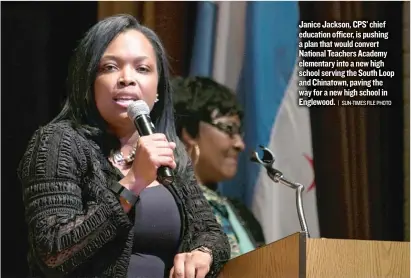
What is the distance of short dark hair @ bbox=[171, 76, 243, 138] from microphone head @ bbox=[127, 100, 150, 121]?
1.04 metres

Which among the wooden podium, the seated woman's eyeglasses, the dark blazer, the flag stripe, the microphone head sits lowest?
the wooden podium

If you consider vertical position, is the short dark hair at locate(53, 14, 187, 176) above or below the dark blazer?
above

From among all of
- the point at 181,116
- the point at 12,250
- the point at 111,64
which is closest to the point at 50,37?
the point at 181,116

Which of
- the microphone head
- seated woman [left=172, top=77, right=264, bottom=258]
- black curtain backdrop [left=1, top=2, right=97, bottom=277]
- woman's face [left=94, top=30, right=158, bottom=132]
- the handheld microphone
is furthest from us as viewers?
seated woman [left=172, top=77, right=264, bottom=258]

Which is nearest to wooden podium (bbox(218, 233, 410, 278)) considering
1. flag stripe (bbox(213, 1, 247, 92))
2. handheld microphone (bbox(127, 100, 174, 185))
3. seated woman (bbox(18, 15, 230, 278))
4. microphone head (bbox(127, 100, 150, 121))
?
seated woman (bbox(18, 15, 230, 278))

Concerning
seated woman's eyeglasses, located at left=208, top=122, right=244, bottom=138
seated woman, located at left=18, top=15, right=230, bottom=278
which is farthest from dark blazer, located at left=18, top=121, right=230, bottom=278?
seated woman's eyeglasses, located at left=208, top=122, right=244, bottom=138

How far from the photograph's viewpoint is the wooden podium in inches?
62.2

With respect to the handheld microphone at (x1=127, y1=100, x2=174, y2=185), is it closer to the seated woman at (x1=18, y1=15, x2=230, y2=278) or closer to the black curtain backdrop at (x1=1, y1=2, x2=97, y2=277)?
the seated woman at (x1=18, y1=15, x2=230, y2=278)

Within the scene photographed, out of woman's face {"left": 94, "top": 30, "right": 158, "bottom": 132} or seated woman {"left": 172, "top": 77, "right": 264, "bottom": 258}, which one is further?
seated woman {"left": 172, "top": 77, "right": 264, "bottom": 258}

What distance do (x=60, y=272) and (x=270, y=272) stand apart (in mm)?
416

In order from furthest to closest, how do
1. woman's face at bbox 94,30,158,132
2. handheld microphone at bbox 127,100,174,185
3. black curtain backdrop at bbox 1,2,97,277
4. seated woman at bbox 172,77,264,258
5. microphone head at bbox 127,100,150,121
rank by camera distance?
1. seated woman at bbox 172,77,264,258
2. black curtain backdrop at bbox 1,2,97,277
3. woman's face at bbox 94,30,158,132
4. microphone head at bbox 127,100,150,121
5. handheld microphone at bbox 127,100,174,185

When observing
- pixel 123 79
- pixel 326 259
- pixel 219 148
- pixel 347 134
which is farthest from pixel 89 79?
pixel 347 134

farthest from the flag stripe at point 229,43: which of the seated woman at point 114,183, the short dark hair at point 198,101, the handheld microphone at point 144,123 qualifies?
the handheld microphone at point 144,123

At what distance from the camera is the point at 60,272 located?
1627mm
